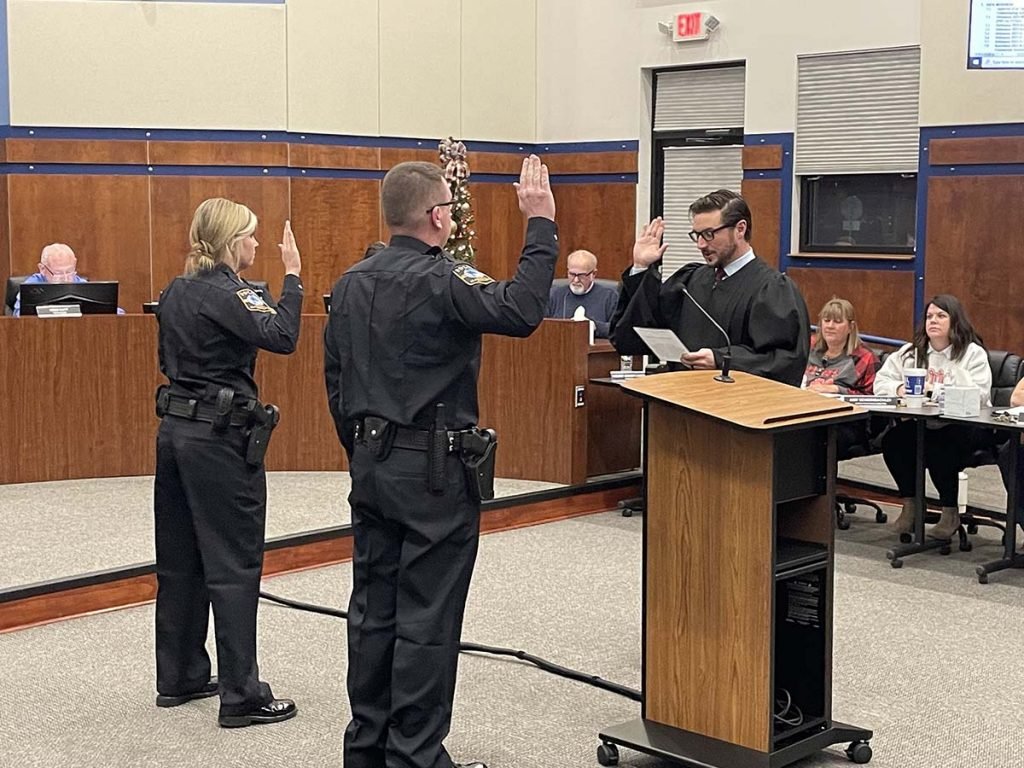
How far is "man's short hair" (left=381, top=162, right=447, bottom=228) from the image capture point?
3607 millimetres

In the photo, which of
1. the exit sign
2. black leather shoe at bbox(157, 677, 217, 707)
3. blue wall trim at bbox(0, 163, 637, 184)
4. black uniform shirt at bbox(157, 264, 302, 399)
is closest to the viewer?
black uniform shirt at bbox(157, 264, 302, 399)

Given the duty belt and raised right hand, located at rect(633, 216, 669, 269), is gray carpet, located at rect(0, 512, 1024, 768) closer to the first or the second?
the duty belt

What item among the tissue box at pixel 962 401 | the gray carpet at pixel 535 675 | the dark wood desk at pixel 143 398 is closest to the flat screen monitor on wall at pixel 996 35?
the tissue box at pixel 962 401

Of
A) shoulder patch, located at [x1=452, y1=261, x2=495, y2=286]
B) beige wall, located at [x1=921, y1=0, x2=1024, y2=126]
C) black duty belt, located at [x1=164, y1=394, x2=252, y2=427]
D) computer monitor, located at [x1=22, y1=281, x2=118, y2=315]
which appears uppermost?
beige wall, located at [x1=921, y1=0, x2=1024, y2=126]

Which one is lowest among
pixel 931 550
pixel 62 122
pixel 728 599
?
pixel 931 550

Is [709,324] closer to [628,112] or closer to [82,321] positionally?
[82,321]

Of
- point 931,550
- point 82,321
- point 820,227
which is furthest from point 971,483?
point 82,321

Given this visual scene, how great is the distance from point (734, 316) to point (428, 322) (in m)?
1.77

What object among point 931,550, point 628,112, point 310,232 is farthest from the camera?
point 628,112

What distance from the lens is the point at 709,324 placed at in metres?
4.98

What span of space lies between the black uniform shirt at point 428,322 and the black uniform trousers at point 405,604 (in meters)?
0.15

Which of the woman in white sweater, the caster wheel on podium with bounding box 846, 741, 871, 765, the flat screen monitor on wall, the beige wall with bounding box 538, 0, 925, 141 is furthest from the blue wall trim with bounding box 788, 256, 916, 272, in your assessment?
the caster wheel on podium with bounding box 846, 741, 871, 765

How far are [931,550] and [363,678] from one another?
12.6 ft

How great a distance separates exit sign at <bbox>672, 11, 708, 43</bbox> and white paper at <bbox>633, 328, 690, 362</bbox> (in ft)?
21.5
